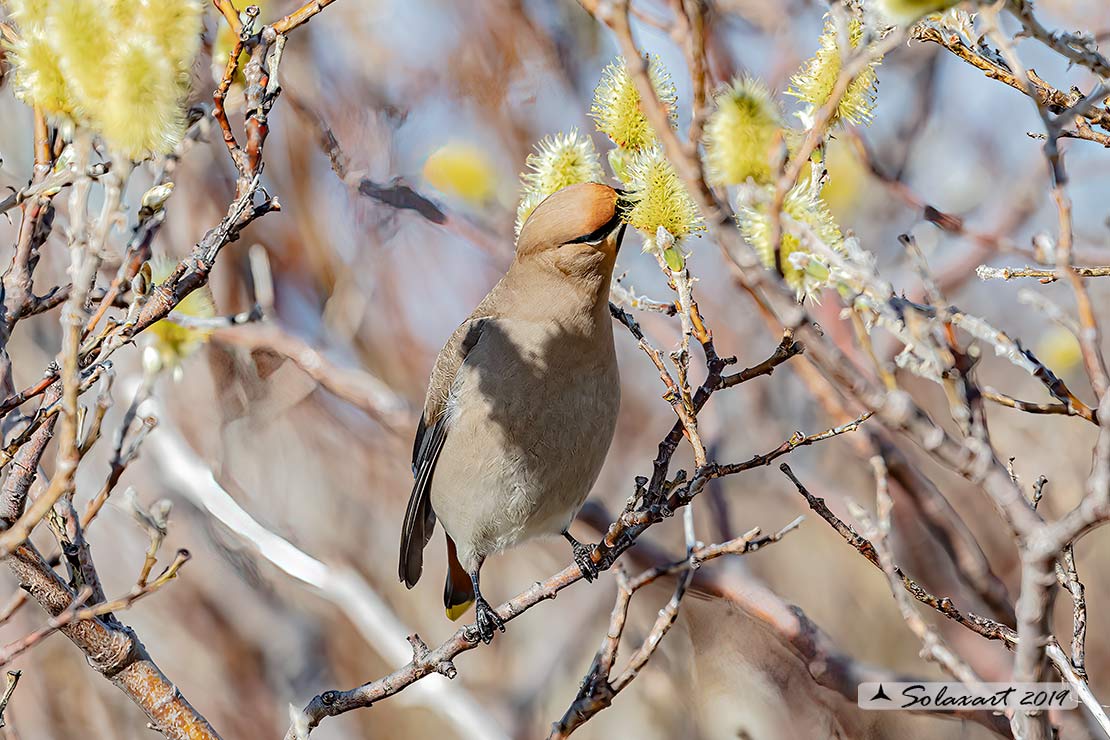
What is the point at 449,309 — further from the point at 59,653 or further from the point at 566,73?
the point at 59,653

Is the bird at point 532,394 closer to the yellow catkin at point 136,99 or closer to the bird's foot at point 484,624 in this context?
the bird's foot at point 484,624

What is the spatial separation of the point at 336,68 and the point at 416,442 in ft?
8.03

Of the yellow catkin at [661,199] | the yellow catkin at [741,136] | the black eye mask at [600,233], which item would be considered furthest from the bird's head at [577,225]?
the yellow catkin at [741,136]

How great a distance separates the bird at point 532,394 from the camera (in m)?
2.63

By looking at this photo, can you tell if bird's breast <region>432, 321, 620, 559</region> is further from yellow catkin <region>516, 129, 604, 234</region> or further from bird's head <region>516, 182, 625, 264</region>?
yellow catkin <region>516, 129, 604, 234</region>

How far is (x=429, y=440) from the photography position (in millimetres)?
3205

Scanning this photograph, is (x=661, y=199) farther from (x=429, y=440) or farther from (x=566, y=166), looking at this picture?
(x=429, y=440)

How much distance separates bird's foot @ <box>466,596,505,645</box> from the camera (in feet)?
7.60

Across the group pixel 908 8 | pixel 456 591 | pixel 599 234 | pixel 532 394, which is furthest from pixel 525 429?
pixel 908 8

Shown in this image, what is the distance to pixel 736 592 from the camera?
3232 mm

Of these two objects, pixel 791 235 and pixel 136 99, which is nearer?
pixel 136 99

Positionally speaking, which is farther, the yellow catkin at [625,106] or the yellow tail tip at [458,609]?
the yellow tail tip at [458,609]

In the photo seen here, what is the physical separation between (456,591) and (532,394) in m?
1.02

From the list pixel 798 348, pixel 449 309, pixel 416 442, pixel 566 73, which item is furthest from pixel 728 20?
pixel 798 348
